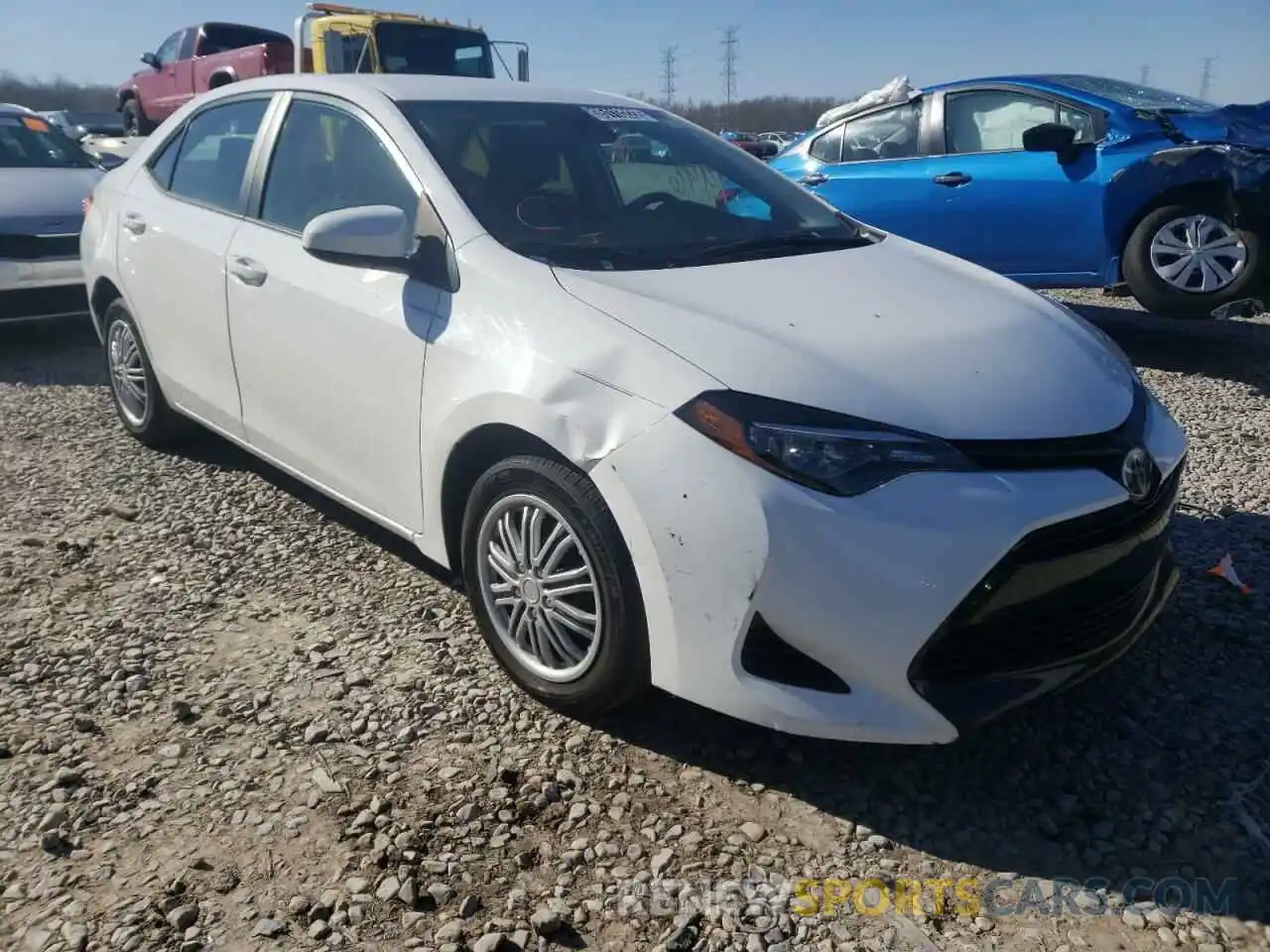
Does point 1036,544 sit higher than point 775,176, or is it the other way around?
point 775,176

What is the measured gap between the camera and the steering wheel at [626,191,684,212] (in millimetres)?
3361

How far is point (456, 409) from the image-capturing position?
273 centimetres

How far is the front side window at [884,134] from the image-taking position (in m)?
7.09

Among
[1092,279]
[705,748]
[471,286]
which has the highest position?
[471,286]

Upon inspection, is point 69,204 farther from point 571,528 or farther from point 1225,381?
point 1225,381

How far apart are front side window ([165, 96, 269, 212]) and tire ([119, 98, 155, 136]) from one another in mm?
18674

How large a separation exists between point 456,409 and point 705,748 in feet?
3.57

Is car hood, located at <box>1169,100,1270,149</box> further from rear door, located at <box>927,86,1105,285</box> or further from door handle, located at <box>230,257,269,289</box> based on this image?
door handle, located at <box>230,257,269,289</box>

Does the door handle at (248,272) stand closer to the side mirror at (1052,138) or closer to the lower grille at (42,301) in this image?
the lower grille at (42,301)

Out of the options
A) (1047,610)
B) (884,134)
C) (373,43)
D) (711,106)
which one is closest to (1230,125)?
(884,134)

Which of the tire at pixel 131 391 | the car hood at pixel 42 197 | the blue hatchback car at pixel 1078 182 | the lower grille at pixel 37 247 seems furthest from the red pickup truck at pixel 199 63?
the tire at pixel 131 391

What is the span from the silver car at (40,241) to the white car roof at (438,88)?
3.60 meters

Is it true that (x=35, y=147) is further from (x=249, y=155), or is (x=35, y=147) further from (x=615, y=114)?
(x=615, y=114)

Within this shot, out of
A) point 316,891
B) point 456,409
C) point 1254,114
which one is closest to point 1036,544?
point 456,409
